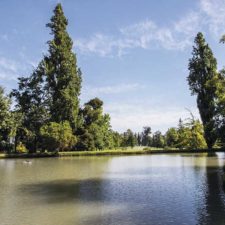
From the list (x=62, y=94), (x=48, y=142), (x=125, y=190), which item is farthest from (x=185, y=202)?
(x=62, y=94)

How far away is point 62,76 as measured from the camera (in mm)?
60031

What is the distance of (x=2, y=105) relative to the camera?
5447cm

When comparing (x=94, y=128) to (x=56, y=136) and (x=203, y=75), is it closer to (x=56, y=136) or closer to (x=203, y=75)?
(x=56, y=136)

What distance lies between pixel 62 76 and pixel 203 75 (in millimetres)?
24005

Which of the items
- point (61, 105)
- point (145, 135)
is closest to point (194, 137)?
point (61, 105)

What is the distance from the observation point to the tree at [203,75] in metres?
55.1

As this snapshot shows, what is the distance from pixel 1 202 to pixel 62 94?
44235mm

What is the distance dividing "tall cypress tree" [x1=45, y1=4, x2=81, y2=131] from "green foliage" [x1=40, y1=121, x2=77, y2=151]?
353 centimetres

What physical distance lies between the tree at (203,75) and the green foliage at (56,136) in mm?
21752

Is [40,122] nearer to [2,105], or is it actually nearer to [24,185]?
[2,105]

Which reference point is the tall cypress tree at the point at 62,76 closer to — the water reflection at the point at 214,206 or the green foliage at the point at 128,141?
the water reflection at the point at 214,206

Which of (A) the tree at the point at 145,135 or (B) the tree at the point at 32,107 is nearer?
(B) the tree at the point at 32,107

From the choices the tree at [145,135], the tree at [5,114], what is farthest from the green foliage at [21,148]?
the tree at [145,135]

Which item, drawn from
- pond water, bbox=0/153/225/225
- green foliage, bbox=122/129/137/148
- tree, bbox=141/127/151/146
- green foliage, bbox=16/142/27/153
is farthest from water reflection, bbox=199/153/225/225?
tree, bbox=141/127/151/146
